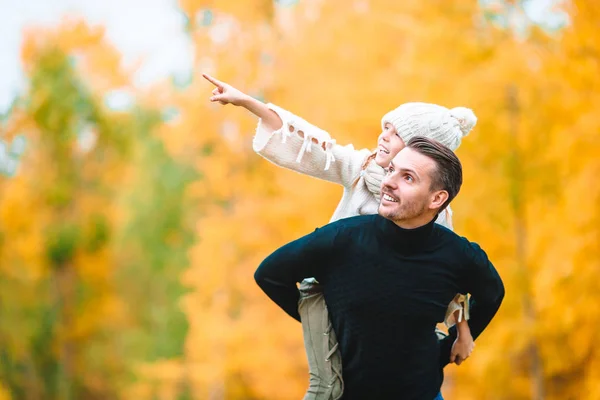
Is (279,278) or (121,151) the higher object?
(121,151)

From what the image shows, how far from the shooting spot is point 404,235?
1.91 meters

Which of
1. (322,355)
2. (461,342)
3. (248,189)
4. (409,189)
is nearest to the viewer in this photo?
(409,189)

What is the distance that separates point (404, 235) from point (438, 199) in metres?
0.12

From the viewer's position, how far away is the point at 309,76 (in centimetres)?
1039

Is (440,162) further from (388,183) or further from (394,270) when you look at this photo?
(394,270)

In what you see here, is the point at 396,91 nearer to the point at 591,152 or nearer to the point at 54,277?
the point at 591,152

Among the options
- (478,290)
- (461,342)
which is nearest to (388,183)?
(478,290)

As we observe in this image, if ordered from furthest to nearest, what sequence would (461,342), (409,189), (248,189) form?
(248,189)
(461,342)
(409,189)

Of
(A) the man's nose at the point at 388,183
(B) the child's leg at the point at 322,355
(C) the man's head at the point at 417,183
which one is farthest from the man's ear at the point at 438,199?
(B) the child's leg at the point at 322,355

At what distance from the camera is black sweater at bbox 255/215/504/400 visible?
1.94 meters

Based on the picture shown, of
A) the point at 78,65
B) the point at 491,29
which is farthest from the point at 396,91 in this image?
the point at 78,65

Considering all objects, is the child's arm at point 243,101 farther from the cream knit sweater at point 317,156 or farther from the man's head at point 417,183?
the man's head at point 417,183

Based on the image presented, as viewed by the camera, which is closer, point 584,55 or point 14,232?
point 584,55

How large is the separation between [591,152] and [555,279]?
43.9 inches
